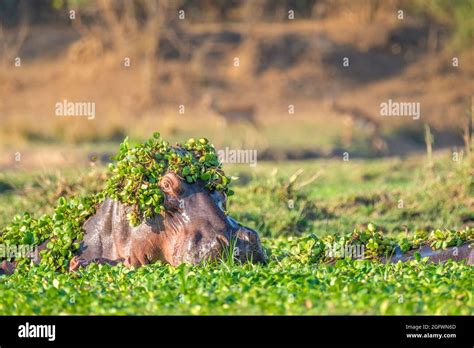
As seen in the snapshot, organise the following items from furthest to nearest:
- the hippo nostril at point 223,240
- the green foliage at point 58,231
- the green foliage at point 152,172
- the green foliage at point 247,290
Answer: the green foliage at point 58,231 → the green foliage at point 152,172 → the hippo nostril at point 223,240 → the green foliage at point 247,290

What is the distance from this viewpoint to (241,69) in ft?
91.2

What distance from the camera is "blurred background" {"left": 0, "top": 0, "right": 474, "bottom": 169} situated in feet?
78.0

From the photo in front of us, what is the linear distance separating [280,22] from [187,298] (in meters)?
24.5

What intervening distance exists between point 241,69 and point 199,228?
20.4 m

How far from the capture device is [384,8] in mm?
30547

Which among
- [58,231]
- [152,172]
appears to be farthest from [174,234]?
[58,231]

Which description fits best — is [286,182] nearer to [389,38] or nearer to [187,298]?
[187,298]

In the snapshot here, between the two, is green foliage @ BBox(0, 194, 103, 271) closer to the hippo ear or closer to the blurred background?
the hippo ear

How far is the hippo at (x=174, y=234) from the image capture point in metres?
7.57

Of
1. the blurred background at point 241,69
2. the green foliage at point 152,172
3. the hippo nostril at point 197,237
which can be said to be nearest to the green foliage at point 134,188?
the green foliage at point 152,172

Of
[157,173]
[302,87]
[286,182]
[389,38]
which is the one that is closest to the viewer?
[157,173]

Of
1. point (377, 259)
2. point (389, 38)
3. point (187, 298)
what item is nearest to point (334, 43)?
point (389, 38)

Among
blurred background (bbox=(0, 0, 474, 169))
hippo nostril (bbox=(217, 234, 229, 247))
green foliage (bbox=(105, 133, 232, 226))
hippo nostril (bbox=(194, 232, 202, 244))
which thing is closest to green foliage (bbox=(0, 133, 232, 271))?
green foliage (bbox=(105, 133, 232, 226))

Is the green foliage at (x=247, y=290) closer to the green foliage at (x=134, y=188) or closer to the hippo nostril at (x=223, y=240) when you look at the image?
the hippo nostril at (x=223, y=240)
